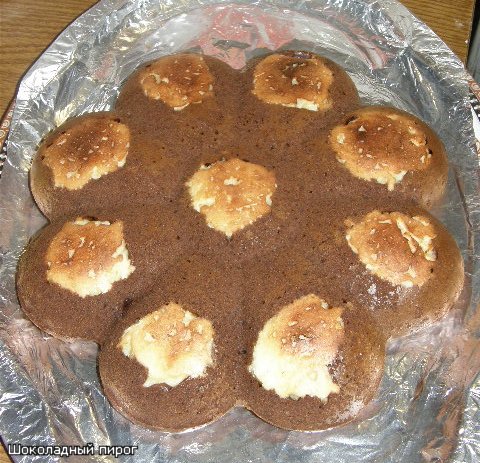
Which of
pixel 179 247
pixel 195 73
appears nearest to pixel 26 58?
pixel 195 73

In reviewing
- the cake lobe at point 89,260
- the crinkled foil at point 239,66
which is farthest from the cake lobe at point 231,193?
the crinkled foil at point 239,66

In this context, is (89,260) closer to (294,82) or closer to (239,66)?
(294,82)

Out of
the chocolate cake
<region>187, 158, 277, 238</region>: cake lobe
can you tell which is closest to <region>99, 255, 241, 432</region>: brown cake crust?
the chocolate cake

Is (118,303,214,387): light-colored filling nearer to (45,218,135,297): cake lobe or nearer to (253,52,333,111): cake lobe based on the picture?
(45,218,135,297): cake lobe

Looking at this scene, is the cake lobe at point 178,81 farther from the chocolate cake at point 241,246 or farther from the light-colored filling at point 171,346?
the light-colored filling at point 171,346

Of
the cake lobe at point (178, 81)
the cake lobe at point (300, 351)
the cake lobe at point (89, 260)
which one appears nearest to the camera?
the cake lobe at point (300, 351)

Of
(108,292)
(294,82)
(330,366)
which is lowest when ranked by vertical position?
(330,366)

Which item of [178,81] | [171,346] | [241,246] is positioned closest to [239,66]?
[178,81]
